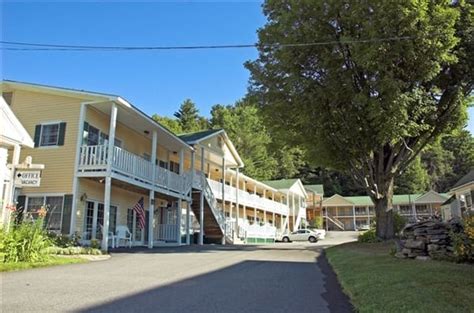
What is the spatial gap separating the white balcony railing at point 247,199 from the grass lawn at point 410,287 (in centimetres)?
2050

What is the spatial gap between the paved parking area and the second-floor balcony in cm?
640

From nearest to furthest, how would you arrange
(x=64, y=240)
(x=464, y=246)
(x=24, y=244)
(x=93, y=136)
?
1. (x=464, y=246)
2. (x=24, y=244)
3. (x=64, y=240)
4. (x=93, y=136)

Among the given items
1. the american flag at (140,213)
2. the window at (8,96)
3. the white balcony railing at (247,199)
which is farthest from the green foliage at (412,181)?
the window at (8,96)

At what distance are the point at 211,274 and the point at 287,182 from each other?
46.4 m

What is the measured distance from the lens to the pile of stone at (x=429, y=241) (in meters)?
10.9

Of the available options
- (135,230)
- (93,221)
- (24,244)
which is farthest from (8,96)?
(24,244)

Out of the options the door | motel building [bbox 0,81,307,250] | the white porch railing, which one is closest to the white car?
motel building [bbox 0,81,307,250]

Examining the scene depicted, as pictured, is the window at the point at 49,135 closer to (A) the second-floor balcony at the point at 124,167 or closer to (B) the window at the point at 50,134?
(B) the window at the point at 50,134

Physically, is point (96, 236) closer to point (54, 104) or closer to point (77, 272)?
point (54, 104)

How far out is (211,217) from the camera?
2798 cm

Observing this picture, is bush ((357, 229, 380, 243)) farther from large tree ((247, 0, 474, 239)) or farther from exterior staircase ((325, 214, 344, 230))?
exterior staircase ((325, 214, 344, 230))

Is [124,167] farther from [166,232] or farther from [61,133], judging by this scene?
[166,232]

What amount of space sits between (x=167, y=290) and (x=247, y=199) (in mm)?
31112

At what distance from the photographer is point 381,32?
47.5 feet
